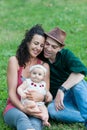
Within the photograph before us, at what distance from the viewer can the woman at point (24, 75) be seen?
16.6ft

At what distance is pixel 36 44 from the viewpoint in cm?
533

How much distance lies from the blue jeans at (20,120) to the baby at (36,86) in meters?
0.12

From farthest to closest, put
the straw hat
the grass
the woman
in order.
A: 1. the grass
2. the straw hat
3. the woman

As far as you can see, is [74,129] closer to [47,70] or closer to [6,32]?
[47,70]

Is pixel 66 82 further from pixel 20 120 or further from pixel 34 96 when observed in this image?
pixel 20 120

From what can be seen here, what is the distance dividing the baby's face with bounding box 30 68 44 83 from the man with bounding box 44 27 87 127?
1.14 feet

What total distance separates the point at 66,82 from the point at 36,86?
398 millimetres

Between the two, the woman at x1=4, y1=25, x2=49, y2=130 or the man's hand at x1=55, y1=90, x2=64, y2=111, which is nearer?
the woman at x1=4, y1=25, x2=49, y2=130

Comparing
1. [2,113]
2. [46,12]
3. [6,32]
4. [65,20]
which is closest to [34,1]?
[46,12]

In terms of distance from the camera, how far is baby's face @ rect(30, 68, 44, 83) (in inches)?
203

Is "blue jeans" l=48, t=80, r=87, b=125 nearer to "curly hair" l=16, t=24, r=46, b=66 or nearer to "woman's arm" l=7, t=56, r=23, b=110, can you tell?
"woman's arm" l=7, t=56, r=23, b=110

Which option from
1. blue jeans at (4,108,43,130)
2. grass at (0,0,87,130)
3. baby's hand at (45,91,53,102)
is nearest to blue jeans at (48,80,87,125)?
baby's hand at (45,91,53,102)

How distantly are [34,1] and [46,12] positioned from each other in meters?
1.57

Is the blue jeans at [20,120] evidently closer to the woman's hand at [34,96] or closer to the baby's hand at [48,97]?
the woman's hand at [34,96]
